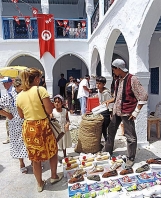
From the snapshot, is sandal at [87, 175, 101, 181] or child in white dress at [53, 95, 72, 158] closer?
sandal at [87, 175, 101, 181]

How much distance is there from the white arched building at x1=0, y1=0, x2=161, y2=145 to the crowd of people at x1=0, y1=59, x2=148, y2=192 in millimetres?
889

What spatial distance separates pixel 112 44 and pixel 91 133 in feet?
10.8

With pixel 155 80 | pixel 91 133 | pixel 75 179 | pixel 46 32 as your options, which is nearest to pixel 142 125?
pixel 91 133

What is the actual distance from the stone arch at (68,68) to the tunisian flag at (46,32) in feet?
11.3

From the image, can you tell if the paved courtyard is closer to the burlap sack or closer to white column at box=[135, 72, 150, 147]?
white column at box=[135, 72, 150, 147]

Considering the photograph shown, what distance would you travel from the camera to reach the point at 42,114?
248cm

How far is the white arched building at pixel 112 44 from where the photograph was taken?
3.74 m

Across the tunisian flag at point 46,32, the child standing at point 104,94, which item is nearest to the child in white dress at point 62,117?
the child standing at point 104,94

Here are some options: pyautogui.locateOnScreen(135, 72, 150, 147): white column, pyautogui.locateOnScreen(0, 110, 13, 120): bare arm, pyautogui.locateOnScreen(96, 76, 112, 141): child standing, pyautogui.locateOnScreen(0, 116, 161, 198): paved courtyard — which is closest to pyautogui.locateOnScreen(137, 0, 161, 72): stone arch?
pyautogui.locateOnScreen(135, 72, 150, 147): white column

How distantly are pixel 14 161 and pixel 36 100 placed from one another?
6.40 ft

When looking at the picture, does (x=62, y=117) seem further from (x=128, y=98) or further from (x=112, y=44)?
(x=112, y=44)

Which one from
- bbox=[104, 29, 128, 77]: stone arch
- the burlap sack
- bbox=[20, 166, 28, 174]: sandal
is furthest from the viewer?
bbox=[104, 29, 128, 77]: stone arch

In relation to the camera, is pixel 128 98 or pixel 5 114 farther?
pixel 128 98

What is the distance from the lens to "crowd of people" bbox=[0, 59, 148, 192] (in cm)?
244
